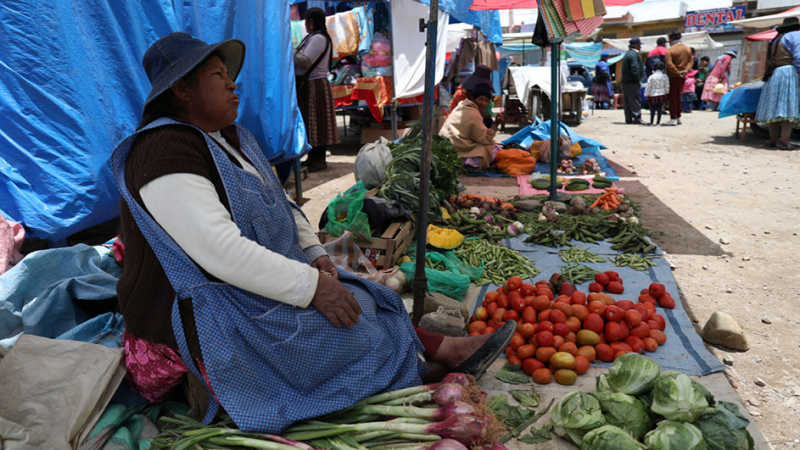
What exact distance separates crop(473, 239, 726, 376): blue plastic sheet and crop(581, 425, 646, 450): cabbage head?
840 millimetres

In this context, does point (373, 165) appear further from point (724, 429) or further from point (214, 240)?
point (724, 429)

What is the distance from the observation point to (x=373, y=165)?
4.84m

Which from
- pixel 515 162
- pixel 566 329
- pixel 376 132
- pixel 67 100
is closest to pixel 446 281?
pixel 566 329

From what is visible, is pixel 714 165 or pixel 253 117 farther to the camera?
pixel 714 165

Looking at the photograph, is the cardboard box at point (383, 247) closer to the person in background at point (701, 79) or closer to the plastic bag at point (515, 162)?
the plastic bag at point (515, 162)

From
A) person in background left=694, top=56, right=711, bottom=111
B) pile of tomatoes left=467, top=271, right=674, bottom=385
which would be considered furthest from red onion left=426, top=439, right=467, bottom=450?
person in background left=694, top=56, right=711, bottom=111

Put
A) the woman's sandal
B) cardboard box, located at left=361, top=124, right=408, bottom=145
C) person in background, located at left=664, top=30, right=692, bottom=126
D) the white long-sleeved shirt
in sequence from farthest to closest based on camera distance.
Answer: person in background, located at left=664, top=30, right=692, bottom=126 → cardboard box, located at left=361, top=124, right=408, bottom=145 → the woman's sandal → the white long-sleeved shirt

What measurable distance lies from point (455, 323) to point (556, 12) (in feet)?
12.6

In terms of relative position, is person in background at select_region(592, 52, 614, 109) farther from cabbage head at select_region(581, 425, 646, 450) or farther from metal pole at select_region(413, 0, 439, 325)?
cabbage head at select_region(581, 425, 646, 450)

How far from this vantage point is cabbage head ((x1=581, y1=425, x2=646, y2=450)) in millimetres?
1898

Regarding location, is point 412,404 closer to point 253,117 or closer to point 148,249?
point 148,249

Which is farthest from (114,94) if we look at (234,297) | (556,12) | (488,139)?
(488,139)

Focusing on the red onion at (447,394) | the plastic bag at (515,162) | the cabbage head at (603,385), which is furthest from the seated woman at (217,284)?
the plastic bag at (515,162)

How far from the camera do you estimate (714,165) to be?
26.7 feet
